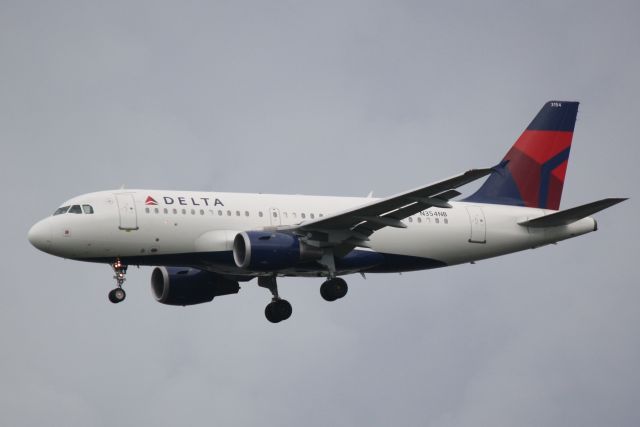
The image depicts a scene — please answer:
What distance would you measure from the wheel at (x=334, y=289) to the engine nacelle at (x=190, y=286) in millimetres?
5225

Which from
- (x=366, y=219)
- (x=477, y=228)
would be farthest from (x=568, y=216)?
(x=366, y=219)

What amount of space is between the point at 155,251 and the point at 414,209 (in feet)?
31.7

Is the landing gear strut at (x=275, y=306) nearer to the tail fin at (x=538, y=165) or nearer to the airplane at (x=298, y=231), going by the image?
the airplane at (x=298, y=231)

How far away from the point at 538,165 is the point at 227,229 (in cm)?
1521

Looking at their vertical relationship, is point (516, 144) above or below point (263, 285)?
above

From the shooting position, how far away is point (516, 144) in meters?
58.9

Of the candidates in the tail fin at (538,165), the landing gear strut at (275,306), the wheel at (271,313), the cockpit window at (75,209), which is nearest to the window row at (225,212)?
the cockpit window at (75,209)

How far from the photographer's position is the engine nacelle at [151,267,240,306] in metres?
54.9

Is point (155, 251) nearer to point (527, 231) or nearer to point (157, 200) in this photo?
point (157, 200)

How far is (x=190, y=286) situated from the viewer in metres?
55.0

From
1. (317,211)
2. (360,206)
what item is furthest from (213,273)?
(360,206)

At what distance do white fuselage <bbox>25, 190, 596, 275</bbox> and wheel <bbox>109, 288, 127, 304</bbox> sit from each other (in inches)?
47.9

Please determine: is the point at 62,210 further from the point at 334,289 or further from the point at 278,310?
the point at 334,289

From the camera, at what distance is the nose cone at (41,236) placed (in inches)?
1924
